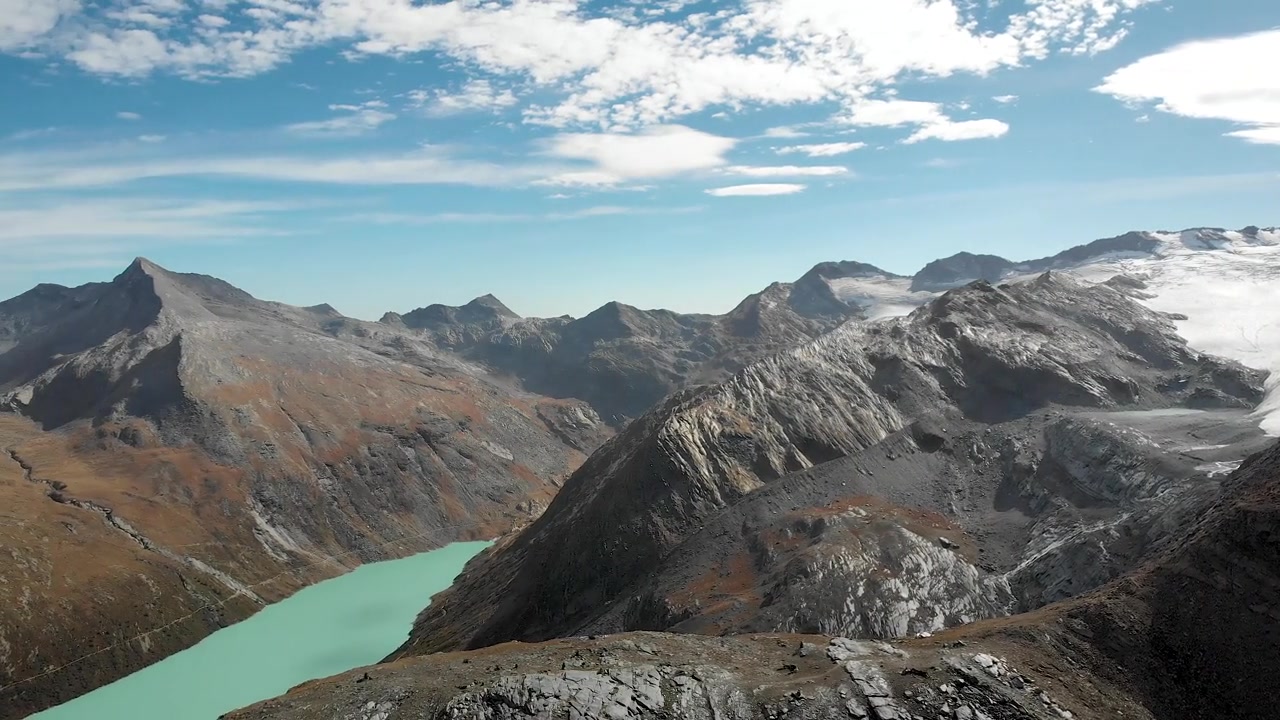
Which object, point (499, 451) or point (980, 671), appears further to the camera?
point (499, 451)

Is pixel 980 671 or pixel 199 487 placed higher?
pixel 980 671

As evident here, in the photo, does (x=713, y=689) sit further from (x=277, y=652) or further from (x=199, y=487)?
(x=199, y=487)

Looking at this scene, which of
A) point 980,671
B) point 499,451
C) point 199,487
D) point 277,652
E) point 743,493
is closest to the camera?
point 980,671

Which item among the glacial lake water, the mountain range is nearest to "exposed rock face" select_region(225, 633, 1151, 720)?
the mountain range

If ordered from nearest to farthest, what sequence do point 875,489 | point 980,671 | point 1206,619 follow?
A: point 980,671, point 1206,619, point 875,489

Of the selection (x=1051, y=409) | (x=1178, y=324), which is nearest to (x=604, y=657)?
(x=1051, y=409)

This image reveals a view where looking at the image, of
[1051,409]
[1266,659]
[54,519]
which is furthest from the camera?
[54,519]

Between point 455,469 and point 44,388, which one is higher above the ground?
point 44,388

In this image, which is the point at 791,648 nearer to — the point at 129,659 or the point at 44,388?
the point at 129,659

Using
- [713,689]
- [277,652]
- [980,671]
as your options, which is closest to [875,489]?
[980,671]
